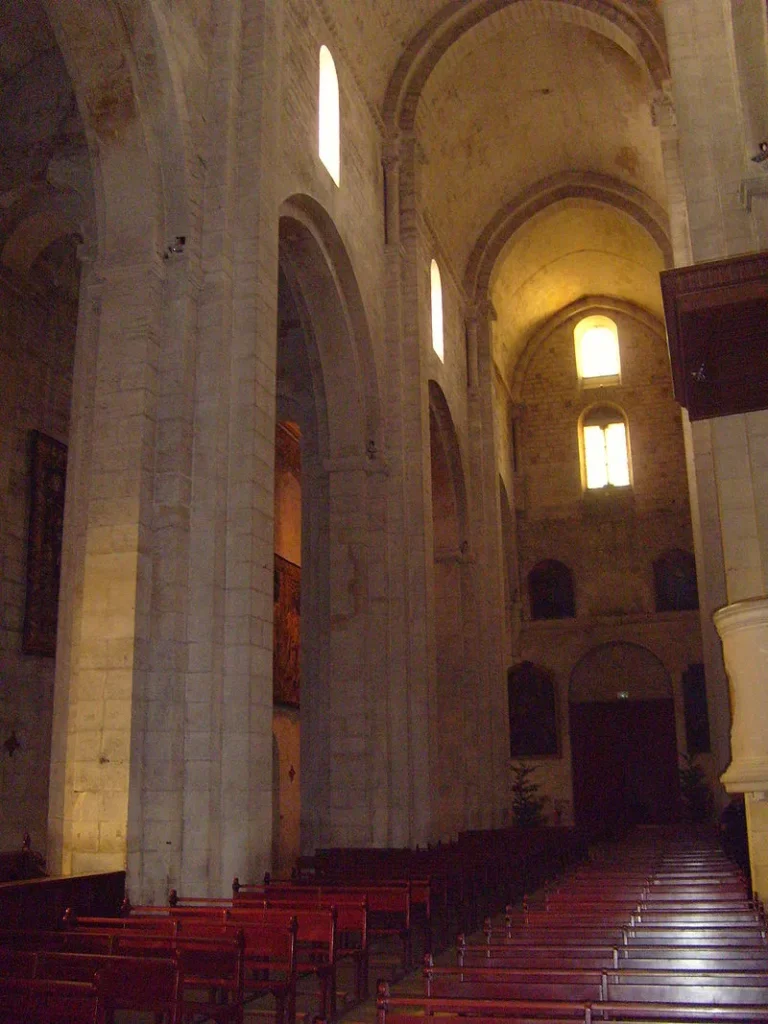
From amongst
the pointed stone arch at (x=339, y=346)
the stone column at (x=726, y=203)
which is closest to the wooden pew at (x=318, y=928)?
the stone column at (x=726, y=203)

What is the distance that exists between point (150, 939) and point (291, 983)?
2.59ft

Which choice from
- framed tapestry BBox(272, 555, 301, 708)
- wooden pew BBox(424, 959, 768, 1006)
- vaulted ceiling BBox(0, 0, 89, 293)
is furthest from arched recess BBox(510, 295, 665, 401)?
wooden pew BBox(424, 959, 768, 1006)

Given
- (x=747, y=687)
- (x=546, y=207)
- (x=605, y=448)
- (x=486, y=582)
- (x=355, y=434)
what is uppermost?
(x=546, y=207)

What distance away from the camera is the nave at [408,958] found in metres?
3.87

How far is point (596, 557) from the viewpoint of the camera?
95.6 ft

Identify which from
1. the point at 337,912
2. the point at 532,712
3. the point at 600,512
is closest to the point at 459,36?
the point at 600,512

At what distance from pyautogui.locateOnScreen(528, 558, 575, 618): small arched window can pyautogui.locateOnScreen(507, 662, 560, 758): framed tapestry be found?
1774mm

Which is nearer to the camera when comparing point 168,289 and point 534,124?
point 168,289

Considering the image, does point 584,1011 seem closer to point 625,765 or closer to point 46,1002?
point 46,1002

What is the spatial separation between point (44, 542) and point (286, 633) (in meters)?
6.34

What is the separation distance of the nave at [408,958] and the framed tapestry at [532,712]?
17.6m

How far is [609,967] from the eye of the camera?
14.3 feet

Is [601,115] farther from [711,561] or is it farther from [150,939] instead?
[150,939]

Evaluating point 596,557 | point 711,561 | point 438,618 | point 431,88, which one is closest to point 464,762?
point 438,618
